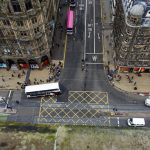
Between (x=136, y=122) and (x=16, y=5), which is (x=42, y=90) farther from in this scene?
(x=136, y=122)

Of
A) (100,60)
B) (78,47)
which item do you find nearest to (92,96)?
(100,60)

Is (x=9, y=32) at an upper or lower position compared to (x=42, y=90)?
upper

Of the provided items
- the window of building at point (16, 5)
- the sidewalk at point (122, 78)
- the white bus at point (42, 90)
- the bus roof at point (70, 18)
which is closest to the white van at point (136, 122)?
the sidewalk at point (122, 78)


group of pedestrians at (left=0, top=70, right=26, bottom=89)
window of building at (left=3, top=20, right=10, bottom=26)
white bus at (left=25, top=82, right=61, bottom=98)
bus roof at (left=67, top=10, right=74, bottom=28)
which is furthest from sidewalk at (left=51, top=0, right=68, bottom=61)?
window of building at (left=3, top=20, right=10, bottom=26)

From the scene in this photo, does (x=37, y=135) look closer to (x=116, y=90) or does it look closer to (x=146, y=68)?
(x=116, y=90)

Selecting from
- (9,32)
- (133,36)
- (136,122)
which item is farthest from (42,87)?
(133,36)

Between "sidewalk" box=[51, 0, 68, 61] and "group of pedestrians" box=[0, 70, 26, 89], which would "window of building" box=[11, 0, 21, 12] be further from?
"sidewalk" box=[51, 0, 68, 61]

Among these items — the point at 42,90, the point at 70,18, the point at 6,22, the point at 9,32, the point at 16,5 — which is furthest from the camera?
the point at 70,18
